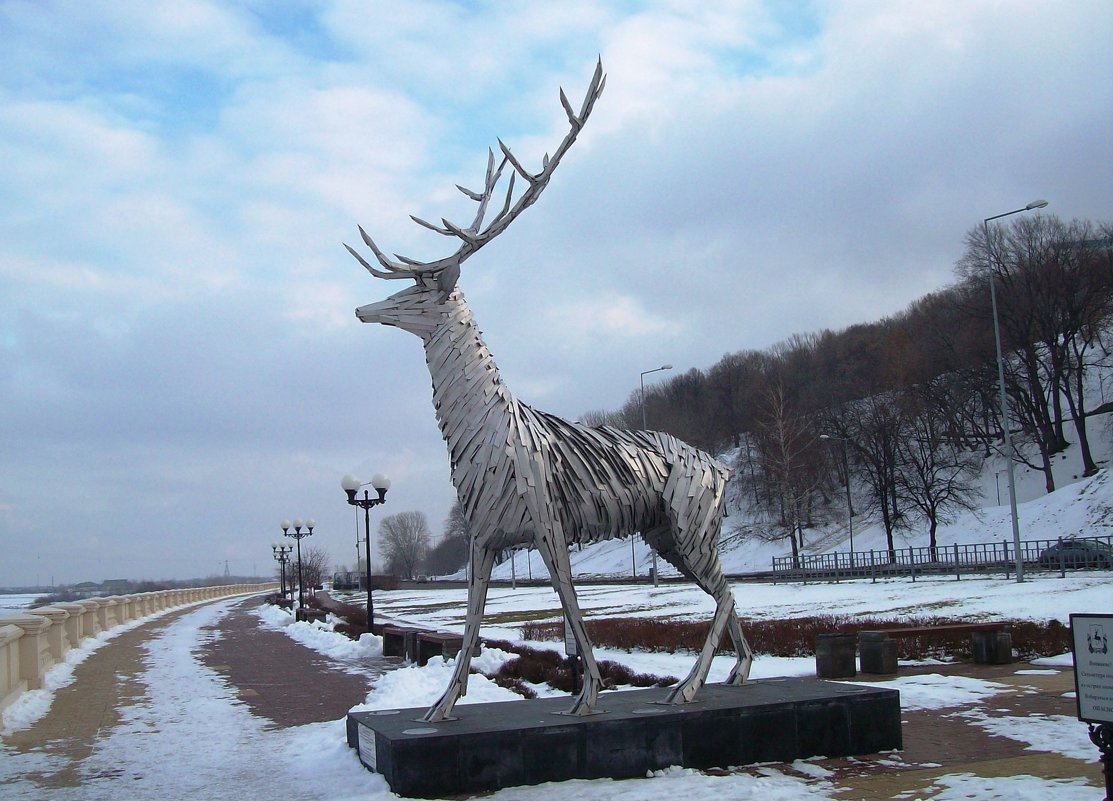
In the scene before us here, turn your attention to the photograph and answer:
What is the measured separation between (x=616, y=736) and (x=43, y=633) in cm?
1346

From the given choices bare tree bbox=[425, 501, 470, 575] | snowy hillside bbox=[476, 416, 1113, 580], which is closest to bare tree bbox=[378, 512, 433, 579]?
bare tree bbox=[425, 501, 470, 575]

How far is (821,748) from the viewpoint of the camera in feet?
27.6

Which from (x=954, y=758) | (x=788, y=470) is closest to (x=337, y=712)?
(x=954, y=758)

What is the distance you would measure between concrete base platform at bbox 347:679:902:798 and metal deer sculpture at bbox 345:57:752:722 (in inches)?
16.3

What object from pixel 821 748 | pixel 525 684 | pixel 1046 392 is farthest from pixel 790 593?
pixel 1046 392

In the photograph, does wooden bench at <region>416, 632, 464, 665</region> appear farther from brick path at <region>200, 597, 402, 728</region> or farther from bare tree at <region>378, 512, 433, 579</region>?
bare tree at <region>378, 512, 433, 579</region>

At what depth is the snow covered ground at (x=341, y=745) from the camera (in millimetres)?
7211

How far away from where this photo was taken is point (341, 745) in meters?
9.42

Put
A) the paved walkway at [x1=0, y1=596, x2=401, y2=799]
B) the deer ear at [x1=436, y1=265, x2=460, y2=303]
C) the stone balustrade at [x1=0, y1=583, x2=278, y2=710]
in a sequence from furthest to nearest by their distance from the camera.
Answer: the stone balustrade at [x1=0, y1=583, x2=278, y2=710] → the paved walkway at [x1=0, y1=596, x2=401, y2=799] → the deer ear at [x1=436, y1=265, x2=460, y2=303]

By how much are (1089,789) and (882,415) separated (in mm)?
48910

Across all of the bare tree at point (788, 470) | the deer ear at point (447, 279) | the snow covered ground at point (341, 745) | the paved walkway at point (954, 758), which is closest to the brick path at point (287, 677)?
the snow covered ground at point (341, 745)

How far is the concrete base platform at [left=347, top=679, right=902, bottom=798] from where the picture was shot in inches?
290

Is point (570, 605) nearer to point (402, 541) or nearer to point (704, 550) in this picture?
point (704, 550)

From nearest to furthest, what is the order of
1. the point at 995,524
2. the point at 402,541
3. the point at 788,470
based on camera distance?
1. the point at 995,524
2. the point at 788,470
3. the point at 402,541
